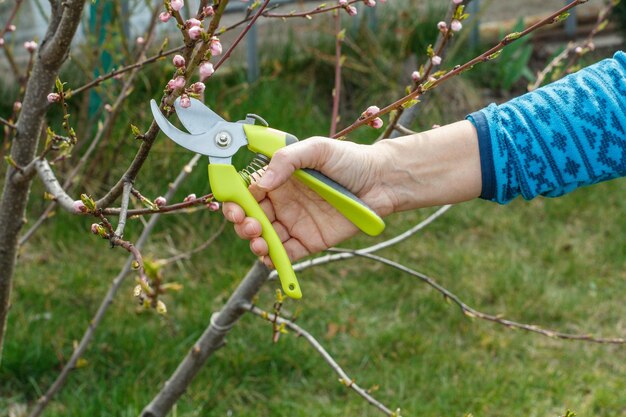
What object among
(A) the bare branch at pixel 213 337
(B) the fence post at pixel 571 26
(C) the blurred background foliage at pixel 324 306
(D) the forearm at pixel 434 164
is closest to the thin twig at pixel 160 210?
(D) the forearm at pixel 434 164

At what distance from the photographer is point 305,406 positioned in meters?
3.02

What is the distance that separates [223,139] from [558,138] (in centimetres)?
64

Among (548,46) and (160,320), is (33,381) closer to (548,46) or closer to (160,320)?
(160,320)

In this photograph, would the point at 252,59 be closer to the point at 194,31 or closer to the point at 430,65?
the point at 430,65

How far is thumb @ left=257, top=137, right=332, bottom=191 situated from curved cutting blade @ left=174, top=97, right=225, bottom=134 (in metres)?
0.14

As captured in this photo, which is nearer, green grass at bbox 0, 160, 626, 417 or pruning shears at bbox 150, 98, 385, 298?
pruning shears at bbox 150, 98, 385, 298

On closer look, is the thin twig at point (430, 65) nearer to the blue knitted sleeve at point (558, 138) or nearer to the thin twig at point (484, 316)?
the blue knitted sleeve at point (558, 138)

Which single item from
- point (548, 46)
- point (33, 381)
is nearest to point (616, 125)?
point (33, 381)

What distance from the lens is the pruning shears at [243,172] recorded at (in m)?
1.49

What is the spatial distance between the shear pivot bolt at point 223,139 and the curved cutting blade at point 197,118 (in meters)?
0.02

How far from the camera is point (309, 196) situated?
1.76 meters

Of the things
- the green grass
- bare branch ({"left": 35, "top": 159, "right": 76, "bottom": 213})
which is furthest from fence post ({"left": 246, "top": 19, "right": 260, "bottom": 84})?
bare branch ({"left": 35, "top": 159, "right": 76, "bottom": 213})

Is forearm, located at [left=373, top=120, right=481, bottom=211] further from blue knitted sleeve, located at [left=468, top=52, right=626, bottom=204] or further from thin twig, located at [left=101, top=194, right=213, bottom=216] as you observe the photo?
thin twig, located at [left=101, top=194, right=213, bottom=216]

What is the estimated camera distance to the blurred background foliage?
121 inches
